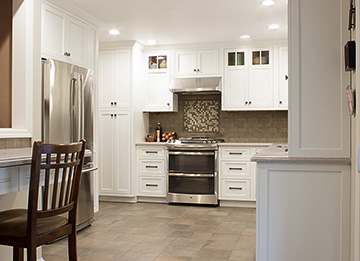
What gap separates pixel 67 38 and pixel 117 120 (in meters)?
1.90

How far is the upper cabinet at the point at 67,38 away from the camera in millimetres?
3759

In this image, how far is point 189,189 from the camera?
222 inches

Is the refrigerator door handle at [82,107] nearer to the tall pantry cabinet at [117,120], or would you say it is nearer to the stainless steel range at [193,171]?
the tall pantry cabinet at [117,120]

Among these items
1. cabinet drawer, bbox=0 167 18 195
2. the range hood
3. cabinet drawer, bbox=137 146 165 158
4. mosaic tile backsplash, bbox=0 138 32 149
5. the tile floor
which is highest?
the range hood

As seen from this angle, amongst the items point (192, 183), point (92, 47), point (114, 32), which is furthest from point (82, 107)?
point (192, 183)

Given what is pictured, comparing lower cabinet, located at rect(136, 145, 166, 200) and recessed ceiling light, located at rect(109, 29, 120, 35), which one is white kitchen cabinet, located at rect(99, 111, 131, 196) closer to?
lower cabinet, located at rect(136, 145, 166, 200)

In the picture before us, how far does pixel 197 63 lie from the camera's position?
5910 mm

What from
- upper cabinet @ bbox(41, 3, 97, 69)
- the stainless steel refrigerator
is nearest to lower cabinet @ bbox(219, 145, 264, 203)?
the stainless steel refrigerator

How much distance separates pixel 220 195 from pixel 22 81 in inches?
135

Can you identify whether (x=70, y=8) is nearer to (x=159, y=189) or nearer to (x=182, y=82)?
(x=182, y=82)

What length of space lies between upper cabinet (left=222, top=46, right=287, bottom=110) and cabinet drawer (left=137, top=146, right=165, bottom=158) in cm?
115

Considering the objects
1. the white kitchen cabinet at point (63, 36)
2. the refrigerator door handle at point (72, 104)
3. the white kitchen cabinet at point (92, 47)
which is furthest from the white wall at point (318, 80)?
the white kitchen cabinet at point (92, 47)

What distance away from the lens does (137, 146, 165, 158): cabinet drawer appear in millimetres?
5828

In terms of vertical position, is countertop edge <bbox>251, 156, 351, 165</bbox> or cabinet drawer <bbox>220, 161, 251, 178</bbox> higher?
countertop edge <bbox>251, 156, 351, 165</bbox>
